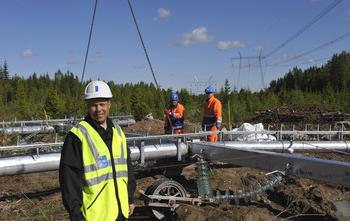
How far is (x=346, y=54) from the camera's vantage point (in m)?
89.7

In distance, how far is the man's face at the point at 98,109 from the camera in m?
3.59

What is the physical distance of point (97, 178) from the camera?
11.3ft

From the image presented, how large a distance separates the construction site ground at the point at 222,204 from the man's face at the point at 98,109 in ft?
9.95

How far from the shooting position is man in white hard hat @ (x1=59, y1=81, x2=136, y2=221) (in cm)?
334

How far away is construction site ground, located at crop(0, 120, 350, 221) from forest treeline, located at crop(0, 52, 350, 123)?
318cm

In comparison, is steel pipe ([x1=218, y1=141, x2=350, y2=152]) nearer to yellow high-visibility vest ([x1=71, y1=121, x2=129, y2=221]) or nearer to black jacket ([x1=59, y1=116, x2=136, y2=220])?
yellow high-visibility vest ([x1=71, y1=121, x2=129, y2=221])

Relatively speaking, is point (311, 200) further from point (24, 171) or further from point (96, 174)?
point (96, 174)

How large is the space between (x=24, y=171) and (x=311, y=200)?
5168mm

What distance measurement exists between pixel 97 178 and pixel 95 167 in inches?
3.6

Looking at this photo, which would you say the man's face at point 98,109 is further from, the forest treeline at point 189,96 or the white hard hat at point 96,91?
the forest treeline at point 189,96

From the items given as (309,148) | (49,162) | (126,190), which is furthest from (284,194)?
(126,190)

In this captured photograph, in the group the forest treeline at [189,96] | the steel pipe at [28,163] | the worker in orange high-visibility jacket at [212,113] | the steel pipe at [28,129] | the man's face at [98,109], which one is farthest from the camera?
the forest treeline at [189,96]

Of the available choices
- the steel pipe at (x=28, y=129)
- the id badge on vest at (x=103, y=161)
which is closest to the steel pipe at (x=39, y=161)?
the id badge on vest at (x=103, y=161)

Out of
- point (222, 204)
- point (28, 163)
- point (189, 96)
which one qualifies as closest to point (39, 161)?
point (28, 163)
